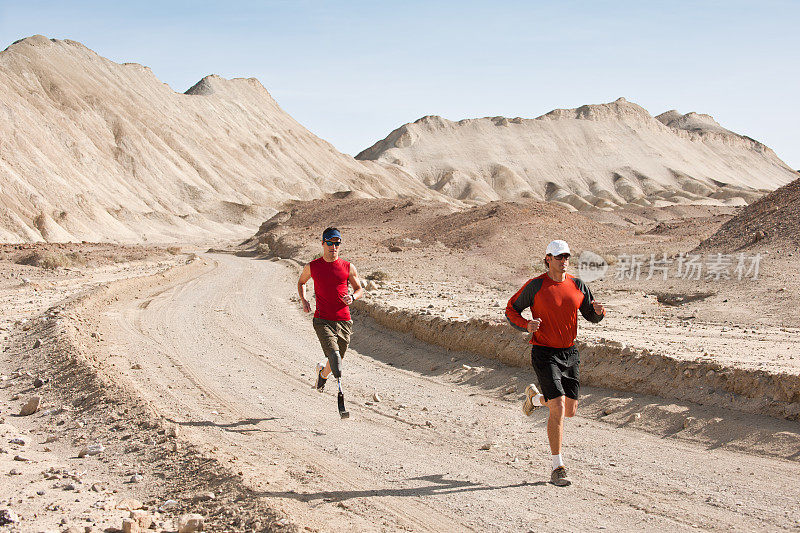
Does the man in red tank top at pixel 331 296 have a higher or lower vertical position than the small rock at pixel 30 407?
higher

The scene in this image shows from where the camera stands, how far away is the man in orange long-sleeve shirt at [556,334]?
5996 mm

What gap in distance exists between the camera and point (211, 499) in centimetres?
559

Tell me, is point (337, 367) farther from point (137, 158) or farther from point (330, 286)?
point (137, 158)

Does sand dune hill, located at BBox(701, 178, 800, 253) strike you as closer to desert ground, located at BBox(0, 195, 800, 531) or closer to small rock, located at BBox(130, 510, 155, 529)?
desert ground, located at BBox(0, 195, 800, 531)

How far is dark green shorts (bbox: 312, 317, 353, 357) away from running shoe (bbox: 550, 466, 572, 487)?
9.77 ft

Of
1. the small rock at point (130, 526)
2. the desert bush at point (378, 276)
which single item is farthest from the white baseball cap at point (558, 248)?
the desert bush at point (378, 276)

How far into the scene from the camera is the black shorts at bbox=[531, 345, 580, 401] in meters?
5.98

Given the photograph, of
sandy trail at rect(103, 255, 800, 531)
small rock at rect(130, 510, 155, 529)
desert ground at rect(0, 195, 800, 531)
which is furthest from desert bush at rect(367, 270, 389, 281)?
small rock at rect(130, 510, 155, 529)

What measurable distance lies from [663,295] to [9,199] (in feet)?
161

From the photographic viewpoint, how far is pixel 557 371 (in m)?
6.01

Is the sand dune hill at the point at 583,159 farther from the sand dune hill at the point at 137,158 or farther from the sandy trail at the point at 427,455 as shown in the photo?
the sandy trail at the point at 427,455

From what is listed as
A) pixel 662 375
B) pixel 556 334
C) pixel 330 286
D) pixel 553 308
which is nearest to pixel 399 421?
pixel 330 286

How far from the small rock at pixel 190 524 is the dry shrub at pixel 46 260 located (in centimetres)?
2675

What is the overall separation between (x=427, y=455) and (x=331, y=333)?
189 cm
